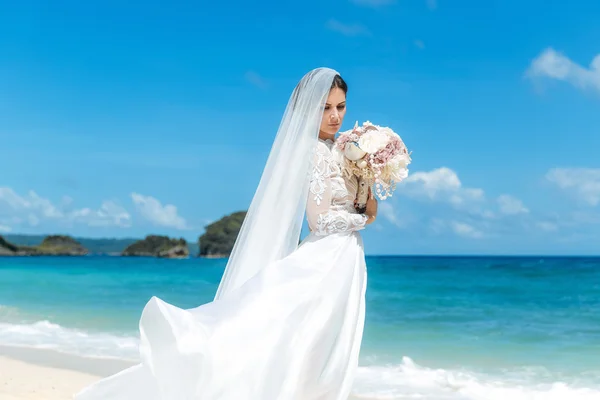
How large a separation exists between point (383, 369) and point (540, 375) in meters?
2.41

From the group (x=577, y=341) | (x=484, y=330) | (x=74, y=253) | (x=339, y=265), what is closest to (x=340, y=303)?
(x=339, y=265)

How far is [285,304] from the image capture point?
13.4 feet

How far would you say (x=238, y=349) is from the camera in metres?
3.95

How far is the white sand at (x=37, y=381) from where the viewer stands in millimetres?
6602

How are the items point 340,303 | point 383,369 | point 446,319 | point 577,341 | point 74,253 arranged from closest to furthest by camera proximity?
point 340,303 → point 383,369 → point 577,341 → point 446,319 → point 74,253

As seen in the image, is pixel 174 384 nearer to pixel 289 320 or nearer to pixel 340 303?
pixel 289 320

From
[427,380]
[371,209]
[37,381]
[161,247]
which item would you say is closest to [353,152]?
[371,209]

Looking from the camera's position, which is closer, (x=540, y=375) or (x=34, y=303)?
(x=540, y=375)

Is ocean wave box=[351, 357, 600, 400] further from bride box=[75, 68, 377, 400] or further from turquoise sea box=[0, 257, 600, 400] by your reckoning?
bride box=[75, 68, 377, 400]

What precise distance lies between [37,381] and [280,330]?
4.37m

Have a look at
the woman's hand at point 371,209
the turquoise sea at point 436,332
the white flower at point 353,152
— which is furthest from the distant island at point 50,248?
the white flower at point 353,152

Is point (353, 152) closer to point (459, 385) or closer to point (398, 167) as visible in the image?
point (398, 167)

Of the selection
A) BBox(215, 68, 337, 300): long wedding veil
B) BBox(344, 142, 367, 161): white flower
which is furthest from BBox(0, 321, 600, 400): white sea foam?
BBox(344, 142, 367, 161): white flower

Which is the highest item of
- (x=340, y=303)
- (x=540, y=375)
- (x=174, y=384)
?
(x=540, y=375)
